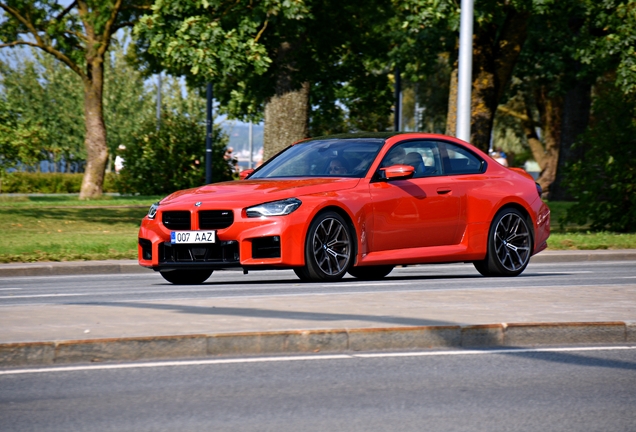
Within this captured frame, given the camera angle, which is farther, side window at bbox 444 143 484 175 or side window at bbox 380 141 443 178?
side window at bbox 444 143 484 175

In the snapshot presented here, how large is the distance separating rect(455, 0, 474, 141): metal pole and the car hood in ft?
23.1

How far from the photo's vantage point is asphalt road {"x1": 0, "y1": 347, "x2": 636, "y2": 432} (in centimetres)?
580

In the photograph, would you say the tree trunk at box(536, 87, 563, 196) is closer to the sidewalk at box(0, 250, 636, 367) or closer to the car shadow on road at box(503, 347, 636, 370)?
the sidewalk at box(0, 250, 636, 367)

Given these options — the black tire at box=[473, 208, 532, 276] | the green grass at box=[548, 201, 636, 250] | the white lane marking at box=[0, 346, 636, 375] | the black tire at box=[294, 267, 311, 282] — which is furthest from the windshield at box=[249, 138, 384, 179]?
the green grass at box=[548, 201, 636, 250]

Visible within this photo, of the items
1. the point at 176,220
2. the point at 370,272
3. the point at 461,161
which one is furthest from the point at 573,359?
the point at 370,272

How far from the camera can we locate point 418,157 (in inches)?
510

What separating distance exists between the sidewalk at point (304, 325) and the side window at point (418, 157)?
264cm

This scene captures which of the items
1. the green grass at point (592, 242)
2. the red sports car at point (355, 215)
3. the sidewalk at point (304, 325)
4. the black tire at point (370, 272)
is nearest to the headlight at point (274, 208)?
the red sports car at point (355, 215)

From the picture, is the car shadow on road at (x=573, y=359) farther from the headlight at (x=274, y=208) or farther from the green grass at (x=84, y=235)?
the green grass at (x=84, y=235)

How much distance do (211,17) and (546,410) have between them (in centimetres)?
2037

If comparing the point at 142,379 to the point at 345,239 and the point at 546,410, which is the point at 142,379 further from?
the point at 345,239

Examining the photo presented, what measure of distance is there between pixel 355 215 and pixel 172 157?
94.5 feet

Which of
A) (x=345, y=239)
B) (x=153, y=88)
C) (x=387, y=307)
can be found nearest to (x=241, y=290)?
(x=345, y=239)

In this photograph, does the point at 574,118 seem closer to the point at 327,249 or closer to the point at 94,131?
the point at 94,131
